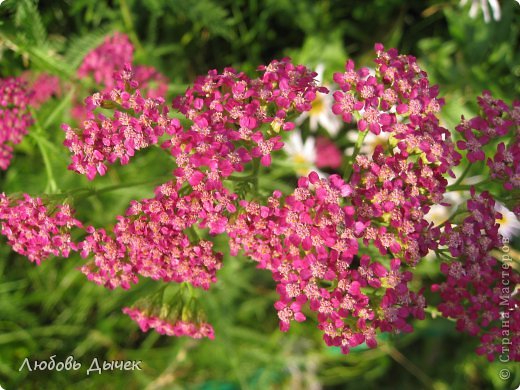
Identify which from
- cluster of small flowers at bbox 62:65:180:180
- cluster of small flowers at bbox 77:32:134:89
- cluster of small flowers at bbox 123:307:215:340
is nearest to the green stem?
cluster of small flowers at bbox 62:65:180:180

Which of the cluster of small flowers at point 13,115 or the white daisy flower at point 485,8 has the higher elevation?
the white daisy flower at point 485,8

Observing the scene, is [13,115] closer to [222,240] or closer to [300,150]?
[222,240]

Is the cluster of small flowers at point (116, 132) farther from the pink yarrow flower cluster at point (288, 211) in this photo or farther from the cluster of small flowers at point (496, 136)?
the cluster of small flowers at point (496, 136)

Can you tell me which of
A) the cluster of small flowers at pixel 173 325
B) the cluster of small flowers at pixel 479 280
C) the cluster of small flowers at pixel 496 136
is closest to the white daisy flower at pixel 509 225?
the cluster of small flowers at pixel 479 280

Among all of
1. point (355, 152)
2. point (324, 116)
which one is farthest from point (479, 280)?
point (324, 116)

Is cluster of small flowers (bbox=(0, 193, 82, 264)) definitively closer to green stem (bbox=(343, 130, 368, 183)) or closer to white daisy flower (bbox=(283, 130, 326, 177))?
green stem (bbox=(343, 130, 368, 183))

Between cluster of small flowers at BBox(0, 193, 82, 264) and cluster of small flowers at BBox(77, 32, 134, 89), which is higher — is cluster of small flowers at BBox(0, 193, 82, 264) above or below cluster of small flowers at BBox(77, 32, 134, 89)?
below

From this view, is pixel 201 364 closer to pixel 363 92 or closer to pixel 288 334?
pixel 288 334
